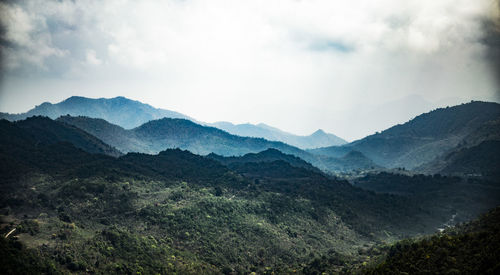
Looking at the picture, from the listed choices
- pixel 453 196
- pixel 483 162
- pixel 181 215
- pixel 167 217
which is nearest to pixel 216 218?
pixel 181 215

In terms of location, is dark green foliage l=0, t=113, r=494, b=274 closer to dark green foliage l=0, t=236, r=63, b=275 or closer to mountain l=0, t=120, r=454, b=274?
mountain l=0, t=120, r=454, b=274

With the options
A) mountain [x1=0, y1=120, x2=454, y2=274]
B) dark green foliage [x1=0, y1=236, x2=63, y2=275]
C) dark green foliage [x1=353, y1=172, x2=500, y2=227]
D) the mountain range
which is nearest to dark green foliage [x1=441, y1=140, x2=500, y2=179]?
the mountain range

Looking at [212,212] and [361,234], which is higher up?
[212,212]

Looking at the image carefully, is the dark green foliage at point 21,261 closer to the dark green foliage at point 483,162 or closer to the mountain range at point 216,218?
the mountain range at point 216,218

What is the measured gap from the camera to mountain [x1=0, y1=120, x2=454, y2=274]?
6675 centimetres

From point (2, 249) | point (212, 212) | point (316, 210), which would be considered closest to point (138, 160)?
point (212, 212)

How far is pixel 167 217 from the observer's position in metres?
94.1

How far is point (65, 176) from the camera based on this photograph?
4572 inches

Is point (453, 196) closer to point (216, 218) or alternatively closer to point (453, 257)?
point (216, 218)

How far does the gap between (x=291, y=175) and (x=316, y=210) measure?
5608 cm

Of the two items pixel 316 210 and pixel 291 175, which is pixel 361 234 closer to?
pixel 316 210

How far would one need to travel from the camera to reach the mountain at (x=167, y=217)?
219ft

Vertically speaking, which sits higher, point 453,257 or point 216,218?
point 453,257

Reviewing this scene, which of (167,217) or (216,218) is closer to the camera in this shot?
(167,217)
